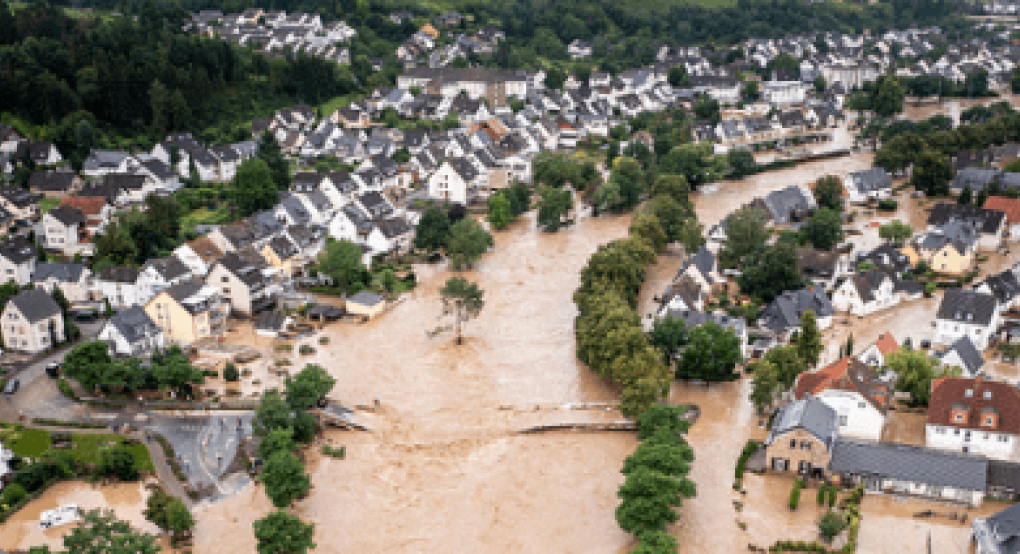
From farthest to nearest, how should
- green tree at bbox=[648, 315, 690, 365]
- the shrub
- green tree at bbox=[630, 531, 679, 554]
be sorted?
1. green tree at bbox=[648, 315, 690, 365]
2. the shrub
3. green tree at bbox=[630, 531, 679, 554]

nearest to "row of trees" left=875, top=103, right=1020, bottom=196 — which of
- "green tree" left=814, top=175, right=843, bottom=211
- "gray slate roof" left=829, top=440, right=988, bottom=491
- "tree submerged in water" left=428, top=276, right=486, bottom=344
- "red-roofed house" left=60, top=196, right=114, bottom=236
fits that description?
"green tree" left=814, top=175, right=843, bottom=211

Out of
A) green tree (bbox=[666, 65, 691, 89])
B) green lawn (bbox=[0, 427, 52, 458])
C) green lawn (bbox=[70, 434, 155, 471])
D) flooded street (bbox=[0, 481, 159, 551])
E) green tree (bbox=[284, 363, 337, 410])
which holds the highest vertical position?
green tree (bbox=[666, 65, 691, 89])

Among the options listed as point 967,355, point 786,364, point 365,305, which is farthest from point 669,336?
point 365,305

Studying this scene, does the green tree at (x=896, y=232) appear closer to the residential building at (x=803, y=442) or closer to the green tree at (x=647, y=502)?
the residential building at (x=803, y=442)

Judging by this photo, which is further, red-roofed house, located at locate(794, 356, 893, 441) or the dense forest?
the dense forest

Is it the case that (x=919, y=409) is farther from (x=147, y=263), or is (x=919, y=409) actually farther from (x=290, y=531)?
(x=147, y=263)

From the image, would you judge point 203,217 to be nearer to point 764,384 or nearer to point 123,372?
point 123,372

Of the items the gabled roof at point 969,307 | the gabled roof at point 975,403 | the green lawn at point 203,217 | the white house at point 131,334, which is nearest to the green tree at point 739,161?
the gabled roof at point 969,307

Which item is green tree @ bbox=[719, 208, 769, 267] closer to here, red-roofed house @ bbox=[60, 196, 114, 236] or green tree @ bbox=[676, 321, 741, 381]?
green tree @ bbox=[676, 321, 741, 381]
